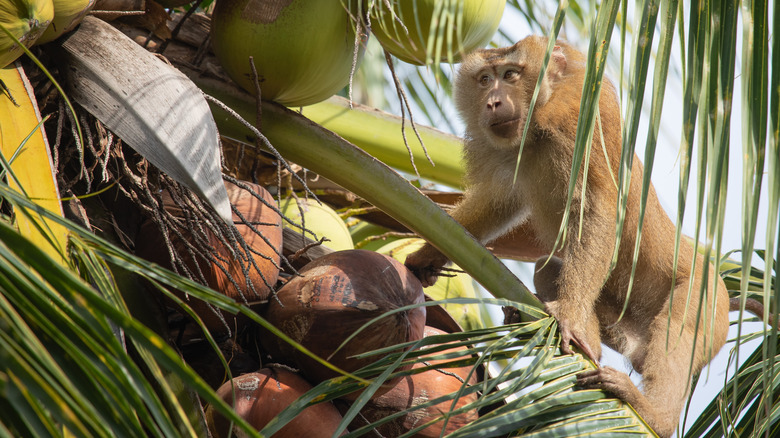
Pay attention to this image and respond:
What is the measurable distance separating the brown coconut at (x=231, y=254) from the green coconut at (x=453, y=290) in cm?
111

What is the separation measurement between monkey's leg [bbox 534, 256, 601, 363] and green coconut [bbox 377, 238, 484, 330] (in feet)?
1.01

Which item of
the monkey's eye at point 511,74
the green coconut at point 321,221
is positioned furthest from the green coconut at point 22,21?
the monkey's eye at point 511,74

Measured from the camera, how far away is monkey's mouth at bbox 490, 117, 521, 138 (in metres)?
3.62

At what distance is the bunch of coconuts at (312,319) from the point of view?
2125mm

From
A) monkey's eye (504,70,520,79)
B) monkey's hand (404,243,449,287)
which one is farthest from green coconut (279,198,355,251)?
monkey's eye (504,70,520,79)

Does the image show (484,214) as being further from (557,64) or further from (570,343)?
(570,343)

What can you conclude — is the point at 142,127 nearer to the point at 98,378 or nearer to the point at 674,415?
the point at 98,378

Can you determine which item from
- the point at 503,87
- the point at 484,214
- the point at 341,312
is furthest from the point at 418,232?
the point at 503,87

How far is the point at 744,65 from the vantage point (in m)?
1.44

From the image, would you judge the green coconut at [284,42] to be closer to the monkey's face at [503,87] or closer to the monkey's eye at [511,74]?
the monkey's face at [503,87]

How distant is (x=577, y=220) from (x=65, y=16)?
215cm

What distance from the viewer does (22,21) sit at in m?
1.62

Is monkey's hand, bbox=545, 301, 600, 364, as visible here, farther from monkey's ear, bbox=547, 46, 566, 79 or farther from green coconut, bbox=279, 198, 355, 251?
monkey's ear, bbox=547, 46, 566, 79

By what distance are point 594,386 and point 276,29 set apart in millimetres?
1367
